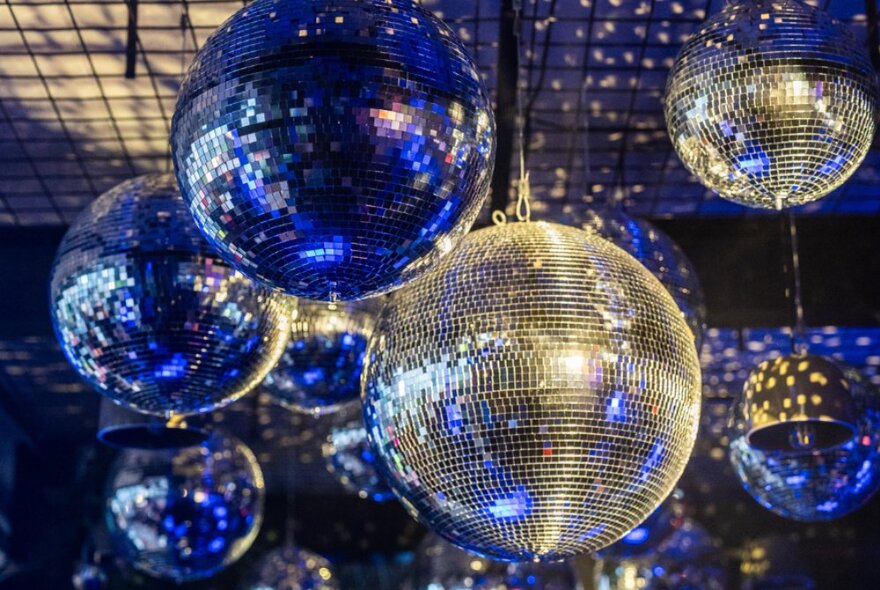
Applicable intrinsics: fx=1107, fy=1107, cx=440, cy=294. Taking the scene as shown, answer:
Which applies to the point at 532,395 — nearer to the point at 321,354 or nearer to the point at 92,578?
the point at 321,354

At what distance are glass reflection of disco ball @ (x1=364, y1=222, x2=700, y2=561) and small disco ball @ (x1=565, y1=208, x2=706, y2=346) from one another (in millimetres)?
1326

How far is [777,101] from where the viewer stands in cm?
317

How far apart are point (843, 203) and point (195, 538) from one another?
469cm

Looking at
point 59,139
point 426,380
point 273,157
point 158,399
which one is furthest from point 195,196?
point 59,139

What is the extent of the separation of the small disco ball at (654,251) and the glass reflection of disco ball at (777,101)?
0.71 meters

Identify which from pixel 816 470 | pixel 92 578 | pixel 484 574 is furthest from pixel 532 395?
pixel 92 578

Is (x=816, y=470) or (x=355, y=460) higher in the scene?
(x=816, y=470)


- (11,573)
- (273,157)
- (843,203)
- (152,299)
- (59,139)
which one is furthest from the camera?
(11,573)

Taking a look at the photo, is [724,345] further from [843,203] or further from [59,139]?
[59,139]

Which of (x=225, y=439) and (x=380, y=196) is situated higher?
(x=380, y=196)

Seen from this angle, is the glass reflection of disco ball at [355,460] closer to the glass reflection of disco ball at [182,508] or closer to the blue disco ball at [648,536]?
the glass reflection of disco ball at [182,508]

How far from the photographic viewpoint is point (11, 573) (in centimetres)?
1107

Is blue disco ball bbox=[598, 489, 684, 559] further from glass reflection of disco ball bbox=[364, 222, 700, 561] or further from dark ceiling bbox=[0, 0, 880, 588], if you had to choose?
glass reflection of disco ball bbox=[364, 222, 700, 561]

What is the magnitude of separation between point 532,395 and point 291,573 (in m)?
6.00
